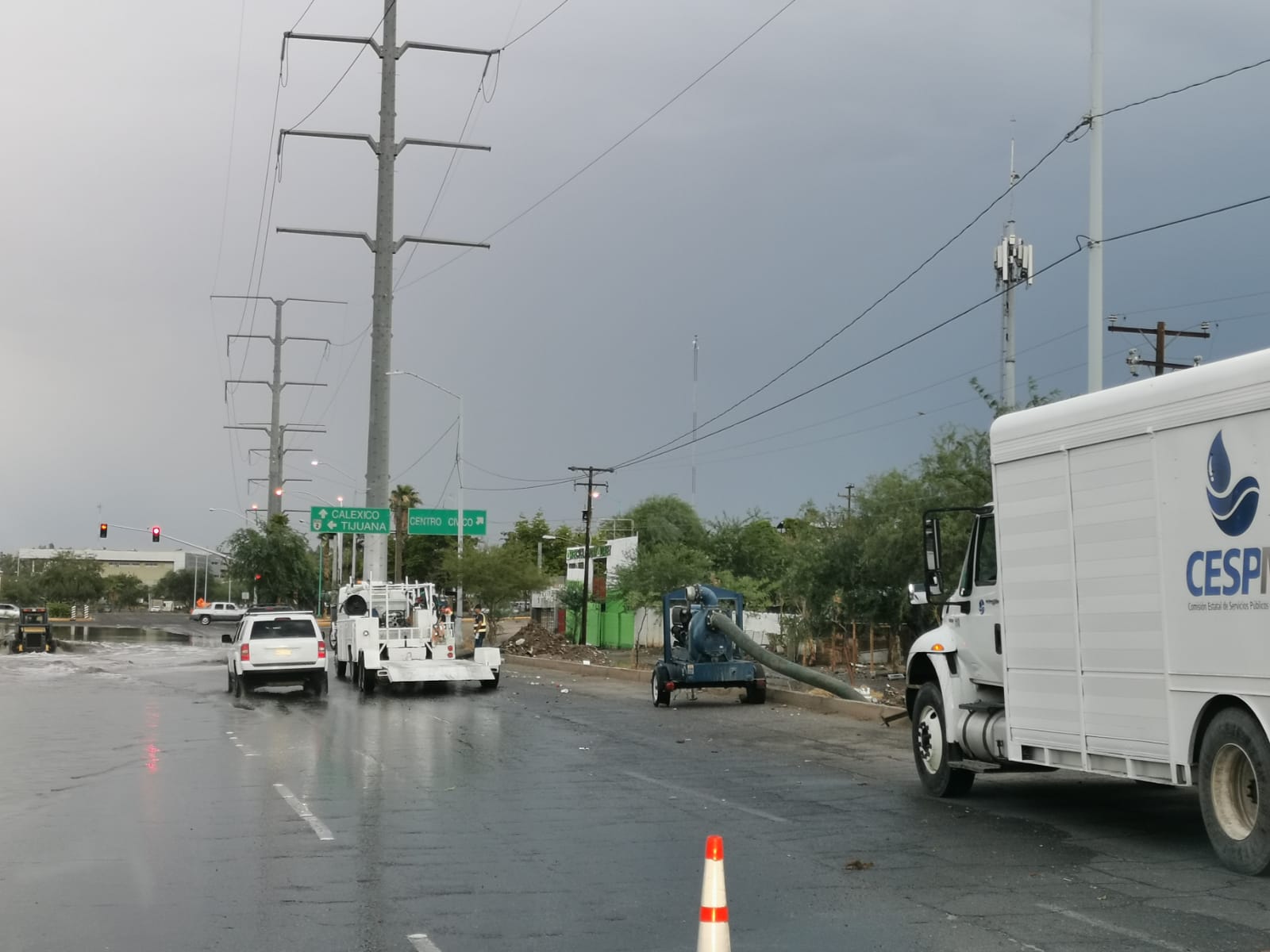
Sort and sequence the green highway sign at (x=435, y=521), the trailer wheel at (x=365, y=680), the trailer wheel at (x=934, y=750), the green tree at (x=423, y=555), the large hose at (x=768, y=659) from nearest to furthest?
the trailer wheel at (x=934, y=750)
the large hose at (x=768, y=659)
the trailer wheel at (x=365, y=680)
the green highway sign at (x=435, y=521)
the green tree at (x=423, y=555)

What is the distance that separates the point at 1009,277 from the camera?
1655 inches

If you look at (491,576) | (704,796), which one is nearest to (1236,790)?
(704,796)

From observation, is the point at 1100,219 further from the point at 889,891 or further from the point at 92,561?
the point at 92,561

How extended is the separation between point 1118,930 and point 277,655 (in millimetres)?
24416

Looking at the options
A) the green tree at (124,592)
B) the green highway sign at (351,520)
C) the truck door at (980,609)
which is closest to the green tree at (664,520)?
the green highway sign at (351,520)

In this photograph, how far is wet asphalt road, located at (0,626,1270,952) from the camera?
8.00 meters

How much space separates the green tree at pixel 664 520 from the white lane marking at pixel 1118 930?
309 ft

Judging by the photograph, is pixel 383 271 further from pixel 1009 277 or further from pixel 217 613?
pixel 217 613

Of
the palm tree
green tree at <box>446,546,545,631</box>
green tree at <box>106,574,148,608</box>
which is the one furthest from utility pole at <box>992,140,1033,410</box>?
green tree at <box>106,574,148,608</box>

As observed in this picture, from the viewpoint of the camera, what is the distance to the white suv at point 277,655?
1180 inches

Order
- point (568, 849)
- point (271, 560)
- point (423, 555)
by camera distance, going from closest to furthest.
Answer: point (568, 849), point (271, 560), point (423, 555)

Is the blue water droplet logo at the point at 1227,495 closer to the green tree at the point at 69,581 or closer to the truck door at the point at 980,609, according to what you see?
the truck door at the point at 980,609

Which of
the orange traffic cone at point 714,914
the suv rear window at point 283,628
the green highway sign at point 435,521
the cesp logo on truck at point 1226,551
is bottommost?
the orange traffic cone at point 714,914

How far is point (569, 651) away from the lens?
2110 inches
